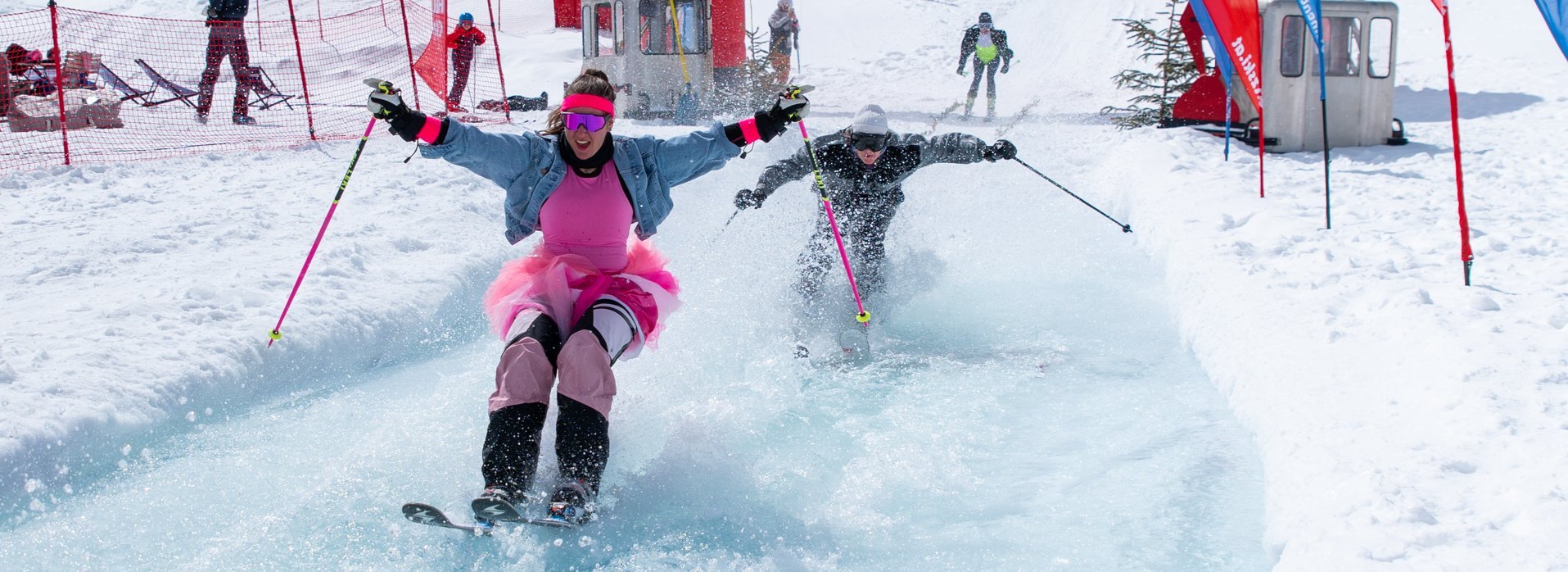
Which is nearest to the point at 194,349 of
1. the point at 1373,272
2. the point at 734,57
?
the point at 1373,272

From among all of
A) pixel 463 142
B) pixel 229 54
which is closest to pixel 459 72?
pixel 229 54

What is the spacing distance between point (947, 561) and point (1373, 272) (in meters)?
3.29

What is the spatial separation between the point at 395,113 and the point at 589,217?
75cm

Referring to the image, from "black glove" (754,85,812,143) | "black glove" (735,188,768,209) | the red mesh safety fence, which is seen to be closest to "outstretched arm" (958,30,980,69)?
the red mesh safety fence

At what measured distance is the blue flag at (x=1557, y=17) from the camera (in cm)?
445

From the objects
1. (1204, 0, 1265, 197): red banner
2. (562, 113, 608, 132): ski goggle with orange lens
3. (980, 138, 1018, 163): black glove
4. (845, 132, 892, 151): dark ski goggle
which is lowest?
(980, 138, 1018, 163): black glove

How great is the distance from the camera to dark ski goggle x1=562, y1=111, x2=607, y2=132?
3787mm

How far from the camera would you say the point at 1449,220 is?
6.68 m

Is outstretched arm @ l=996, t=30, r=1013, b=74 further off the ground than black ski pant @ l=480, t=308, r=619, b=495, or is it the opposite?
outstretched arm @ l=996, t=30, r=1013, b=74

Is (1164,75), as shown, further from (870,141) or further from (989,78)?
(870,141)

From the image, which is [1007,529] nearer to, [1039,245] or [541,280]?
[541,280]

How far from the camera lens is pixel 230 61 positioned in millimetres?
12156

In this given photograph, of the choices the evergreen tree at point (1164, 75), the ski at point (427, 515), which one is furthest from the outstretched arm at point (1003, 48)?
the ski at point (427, 515)

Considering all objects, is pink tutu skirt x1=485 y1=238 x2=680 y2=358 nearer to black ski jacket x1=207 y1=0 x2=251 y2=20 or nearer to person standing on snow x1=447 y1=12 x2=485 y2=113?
black ski jacket x1=207 y1=0 x2=251 y2=20
